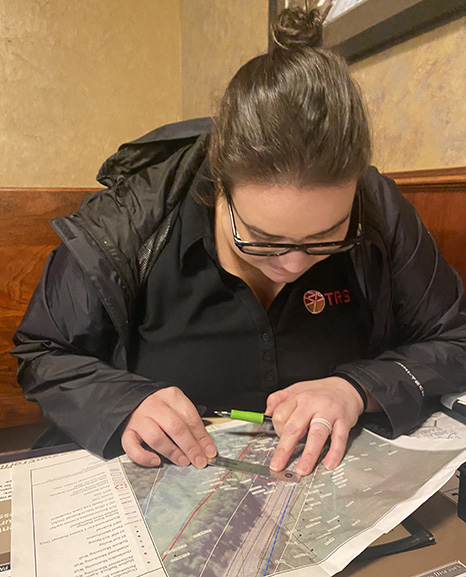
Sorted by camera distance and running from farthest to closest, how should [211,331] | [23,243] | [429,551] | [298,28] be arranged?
[23,243] < [211,331] < [298,28] < [429,551]

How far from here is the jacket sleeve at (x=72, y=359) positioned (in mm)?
637

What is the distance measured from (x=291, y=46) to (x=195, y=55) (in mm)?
1593

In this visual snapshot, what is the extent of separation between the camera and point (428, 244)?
86cm

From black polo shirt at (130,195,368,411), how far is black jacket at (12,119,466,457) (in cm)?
4

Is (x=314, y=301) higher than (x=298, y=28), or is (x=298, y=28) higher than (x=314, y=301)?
(x=298, y=28)

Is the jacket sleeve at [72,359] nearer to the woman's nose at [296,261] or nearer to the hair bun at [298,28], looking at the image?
the woman's nose at [296,261]

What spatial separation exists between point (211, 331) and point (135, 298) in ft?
0.46

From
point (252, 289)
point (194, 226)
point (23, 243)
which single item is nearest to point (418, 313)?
point (252, 289)

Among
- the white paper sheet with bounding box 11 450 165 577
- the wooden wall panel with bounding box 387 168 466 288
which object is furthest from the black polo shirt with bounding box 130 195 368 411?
the wooden wall panel with bounding box 387 168 466 288

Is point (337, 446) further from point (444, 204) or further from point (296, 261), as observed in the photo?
point (444, 204)

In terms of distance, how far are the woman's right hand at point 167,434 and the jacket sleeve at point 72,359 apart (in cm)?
2

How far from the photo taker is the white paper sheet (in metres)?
0.42

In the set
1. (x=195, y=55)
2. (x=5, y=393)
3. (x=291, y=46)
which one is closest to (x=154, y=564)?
(x=291, y=46)

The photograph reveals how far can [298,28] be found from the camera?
696mm
